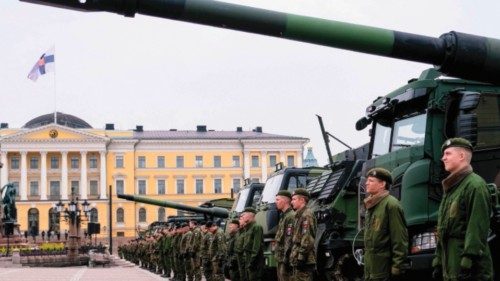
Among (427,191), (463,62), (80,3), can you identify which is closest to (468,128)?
(427,191)

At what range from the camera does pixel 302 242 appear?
11.5 metres

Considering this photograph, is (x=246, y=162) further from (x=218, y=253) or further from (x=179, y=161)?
(x=218, y=253)

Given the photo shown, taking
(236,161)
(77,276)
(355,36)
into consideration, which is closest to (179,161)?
(236,161)

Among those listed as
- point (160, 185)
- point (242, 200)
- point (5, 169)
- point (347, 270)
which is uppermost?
point (5, 169)

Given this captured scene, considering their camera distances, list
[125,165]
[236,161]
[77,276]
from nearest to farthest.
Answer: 1. [77,276]
2. [125,165]
3. [236,161]

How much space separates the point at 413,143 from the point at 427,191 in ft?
Result: 2.91

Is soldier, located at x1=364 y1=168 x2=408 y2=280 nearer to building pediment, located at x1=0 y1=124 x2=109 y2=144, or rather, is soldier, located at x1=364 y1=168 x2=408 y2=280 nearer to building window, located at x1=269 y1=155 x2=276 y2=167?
building pediment, located at x1=0 y1=124 x2=109 y2=144

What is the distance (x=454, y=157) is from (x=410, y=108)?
4.05m

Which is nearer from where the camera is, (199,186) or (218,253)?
(218,253)

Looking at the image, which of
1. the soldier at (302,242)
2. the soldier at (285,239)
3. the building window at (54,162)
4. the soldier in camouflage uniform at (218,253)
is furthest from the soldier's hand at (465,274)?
the building window at (54,162)

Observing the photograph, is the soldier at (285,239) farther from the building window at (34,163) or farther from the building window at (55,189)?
the building window at (34,163)

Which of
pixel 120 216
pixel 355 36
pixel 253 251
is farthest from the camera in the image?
pixel 120 216

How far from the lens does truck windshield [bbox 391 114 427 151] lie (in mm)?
10656

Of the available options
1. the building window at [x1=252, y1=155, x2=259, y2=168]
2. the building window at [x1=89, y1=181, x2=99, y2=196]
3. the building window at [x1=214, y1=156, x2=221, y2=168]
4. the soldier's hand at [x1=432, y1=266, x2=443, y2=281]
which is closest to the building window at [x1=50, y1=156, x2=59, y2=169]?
the building window at [x1=89, y1=181, x2=99, y2=196]
